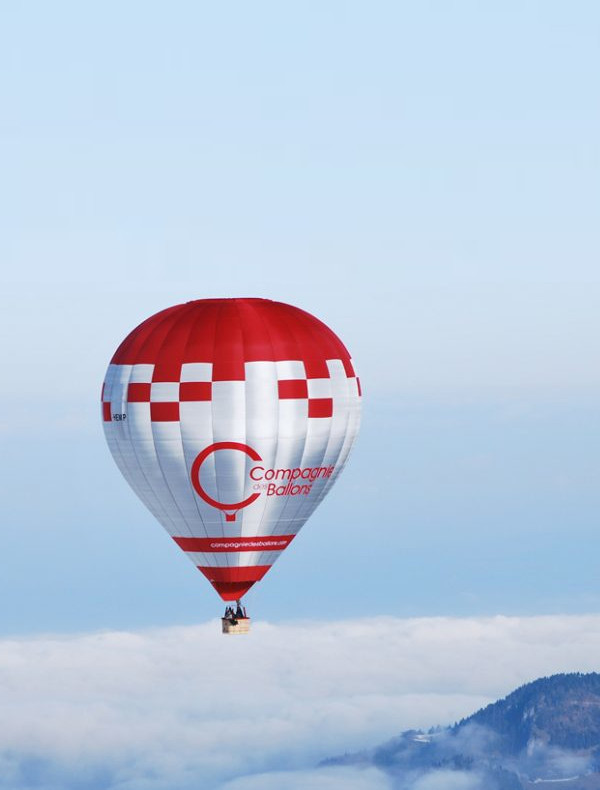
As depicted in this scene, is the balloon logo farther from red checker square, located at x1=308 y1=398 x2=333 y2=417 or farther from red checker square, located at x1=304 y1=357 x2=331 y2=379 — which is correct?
red checker square, located at x1=304 y1=357 x2=331 y2=379

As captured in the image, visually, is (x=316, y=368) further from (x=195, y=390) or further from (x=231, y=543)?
(x=231, y=543)

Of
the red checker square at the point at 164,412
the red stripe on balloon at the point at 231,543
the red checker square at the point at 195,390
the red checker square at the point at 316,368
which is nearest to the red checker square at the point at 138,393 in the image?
the red checker square at the point at 164,412

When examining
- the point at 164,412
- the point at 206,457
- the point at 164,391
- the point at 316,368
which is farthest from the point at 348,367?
the point at 164,412

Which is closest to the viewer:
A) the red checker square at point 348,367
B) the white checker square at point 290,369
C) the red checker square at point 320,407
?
the white checker square at point 290,369

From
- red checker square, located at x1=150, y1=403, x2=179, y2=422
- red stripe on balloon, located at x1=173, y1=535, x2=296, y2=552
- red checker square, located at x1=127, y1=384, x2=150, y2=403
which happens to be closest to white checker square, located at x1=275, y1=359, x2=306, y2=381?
red checker square, located at x1=150, y1=403, x2=179, y2=422

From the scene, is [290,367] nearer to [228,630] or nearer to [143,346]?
[143,346]

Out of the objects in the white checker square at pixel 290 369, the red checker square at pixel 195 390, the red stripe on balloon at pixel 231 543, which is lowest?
the red stripe on balloon at pixel 231 543

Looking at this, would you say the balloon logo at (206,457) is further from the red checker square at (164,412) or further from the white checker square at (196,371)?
the white checker square at (196,371)

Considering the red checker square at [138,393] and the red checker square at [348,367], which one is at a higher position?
the red checker square at [348,367]
